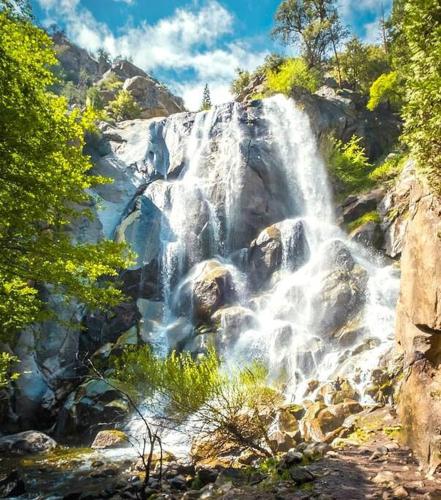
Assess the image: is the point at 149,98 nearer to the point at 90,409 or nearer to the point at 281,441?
the point at 90,409

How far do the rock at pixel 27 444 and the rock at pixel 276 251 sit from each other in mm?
12236

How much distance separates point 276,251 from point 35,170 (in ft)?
55.2

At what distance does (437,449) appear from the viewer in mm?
6469

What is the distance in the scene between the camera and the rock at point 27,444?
45.9 ft

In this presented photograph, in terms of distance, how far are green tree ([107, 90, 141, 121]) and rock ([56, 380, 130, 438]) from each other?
38969 mm

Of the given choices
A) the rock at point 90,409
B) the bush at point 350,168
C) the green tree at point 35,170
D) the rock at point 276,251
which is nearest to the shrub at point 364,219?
the rock at point 276,251

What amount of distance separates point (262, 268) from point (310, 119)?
48.4 ft

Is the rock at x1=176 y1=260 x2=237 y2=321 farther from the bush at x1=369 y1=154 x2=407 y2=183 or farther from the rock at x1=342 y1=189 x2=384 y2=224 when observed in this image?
the bush at x1=369 y1=154 x2=407 y2=183

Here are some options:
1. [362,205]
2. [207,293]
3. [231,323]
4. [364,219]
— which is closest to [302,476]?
[231,323]

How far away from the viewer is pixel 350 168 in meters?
28.3

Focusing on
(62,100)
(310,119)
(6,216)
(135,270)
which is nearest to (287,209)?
(310,119)

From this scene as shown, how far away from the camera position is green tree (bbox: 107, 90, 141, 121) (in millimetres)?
49062

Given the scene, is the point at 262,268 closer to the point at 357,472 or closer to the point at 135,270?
the point at 135,270

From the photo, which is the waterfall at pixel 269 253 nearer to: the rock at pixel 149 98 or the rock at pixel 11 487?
the rock at pixel 11 487
